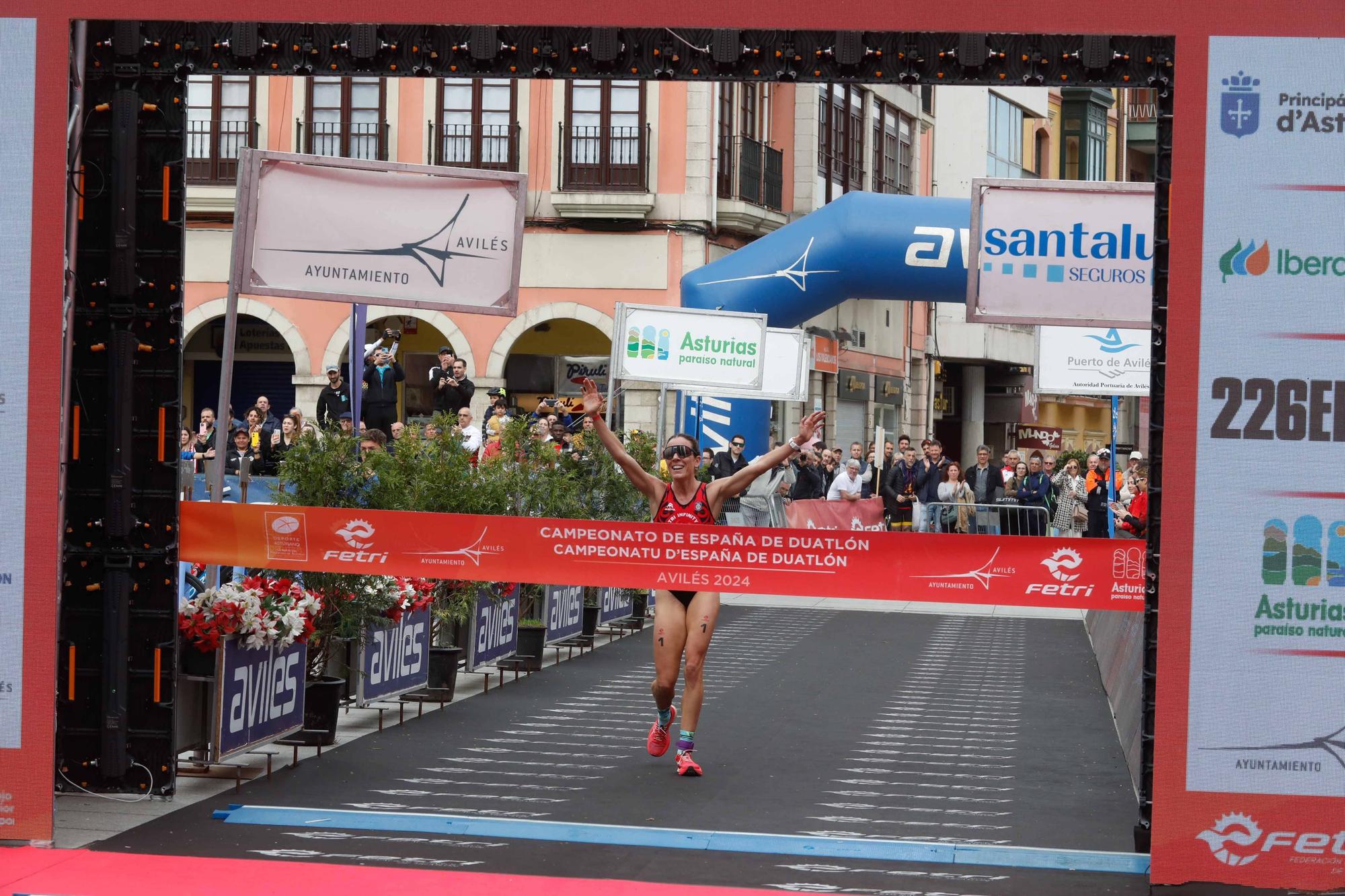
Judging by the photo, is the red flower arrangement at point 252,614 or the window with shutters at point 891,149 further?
the window with shutters at point 891,149

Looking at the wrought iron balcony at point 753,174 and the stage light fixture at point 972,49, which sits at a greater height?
the wrought iron balcony at point 753,174

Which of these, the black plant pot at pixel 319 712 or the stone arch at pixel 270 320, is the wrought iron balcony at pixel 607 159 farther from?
the black plant pot at pixel 319 712

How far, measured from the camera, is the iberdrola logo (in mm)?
7164

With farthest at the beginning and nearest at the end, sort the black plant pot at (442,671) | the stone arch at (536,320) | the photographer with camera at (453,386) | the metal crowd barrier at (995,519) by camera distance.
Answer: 1. the stone arch at (536,320)
2. the metal crowd barrier at (995,519)
3. the photographer with camera at (453,386)
4. the black plant pot at (442,671)

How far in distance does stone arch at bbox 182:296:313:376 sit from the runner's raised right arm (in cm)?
2337

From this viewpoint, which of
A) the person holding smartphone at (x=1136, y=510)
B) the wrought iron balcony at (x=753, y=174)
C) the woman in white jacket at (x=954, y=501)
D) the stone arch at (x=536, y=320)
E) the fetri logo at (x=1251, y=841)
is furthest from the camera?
the wrought iron balcony at (x=753, y=174)

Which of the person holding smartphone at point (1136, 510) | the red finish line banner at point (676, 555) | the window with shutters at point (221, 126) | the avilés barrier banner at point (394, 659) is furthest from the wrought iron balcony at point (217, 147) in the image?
the red finish line banner at point (676, 555)

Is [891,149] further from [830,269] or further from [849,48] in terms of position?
[849,48]

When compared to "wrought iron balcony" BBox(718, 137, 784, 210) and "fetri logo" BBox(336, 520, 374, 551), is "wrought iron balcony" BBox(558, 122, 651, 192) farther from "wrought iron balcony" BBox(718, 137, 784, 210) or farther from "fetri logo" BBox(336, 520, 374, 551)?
"fetri logo" BBox(336, 520, 374, 551)

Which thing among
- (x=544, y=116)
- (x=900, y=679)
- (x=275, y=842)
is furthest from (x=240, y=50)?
(x=544, y=116)

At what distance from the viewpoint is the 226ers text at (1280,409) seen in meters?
7.13

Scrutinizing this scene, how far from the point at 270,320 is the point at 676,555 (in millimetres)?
25565

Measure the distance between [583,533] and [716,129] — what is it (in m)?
25.1

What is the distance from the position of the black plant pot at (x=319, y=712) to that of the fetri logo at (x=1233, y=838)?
5.08 m
